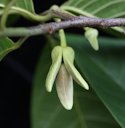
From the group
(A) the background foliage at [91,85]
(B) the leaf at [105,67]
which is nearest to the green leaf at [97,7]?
(A) the background foliage at [91,85]

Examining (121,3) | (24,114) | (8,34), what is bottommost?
(24,114)

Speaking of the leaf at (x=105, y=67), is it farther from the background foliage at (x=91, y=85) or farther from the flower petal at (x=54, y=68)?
the flower petal at (x=54, y=68)

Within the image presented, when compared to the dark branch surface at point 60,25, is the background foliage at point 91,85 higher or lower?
lower

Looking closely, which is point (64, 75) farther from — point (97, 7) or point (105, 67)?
point (105, 67)

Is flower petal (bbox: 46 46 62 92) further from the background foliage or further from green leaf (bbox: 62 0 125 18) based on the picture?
green leaf (bbox: 62 0 125 18)

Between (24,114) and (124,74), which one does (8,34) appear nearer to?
(124,74)

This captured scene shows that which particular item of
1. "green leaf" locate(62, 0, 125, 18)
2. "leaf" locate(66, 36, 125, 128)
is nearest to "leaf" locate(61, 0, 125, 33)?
"green leaf" locate(62, 0, 125, 18)

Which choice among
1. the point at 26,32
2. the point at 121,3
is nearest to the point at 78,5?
the point at 121,3
